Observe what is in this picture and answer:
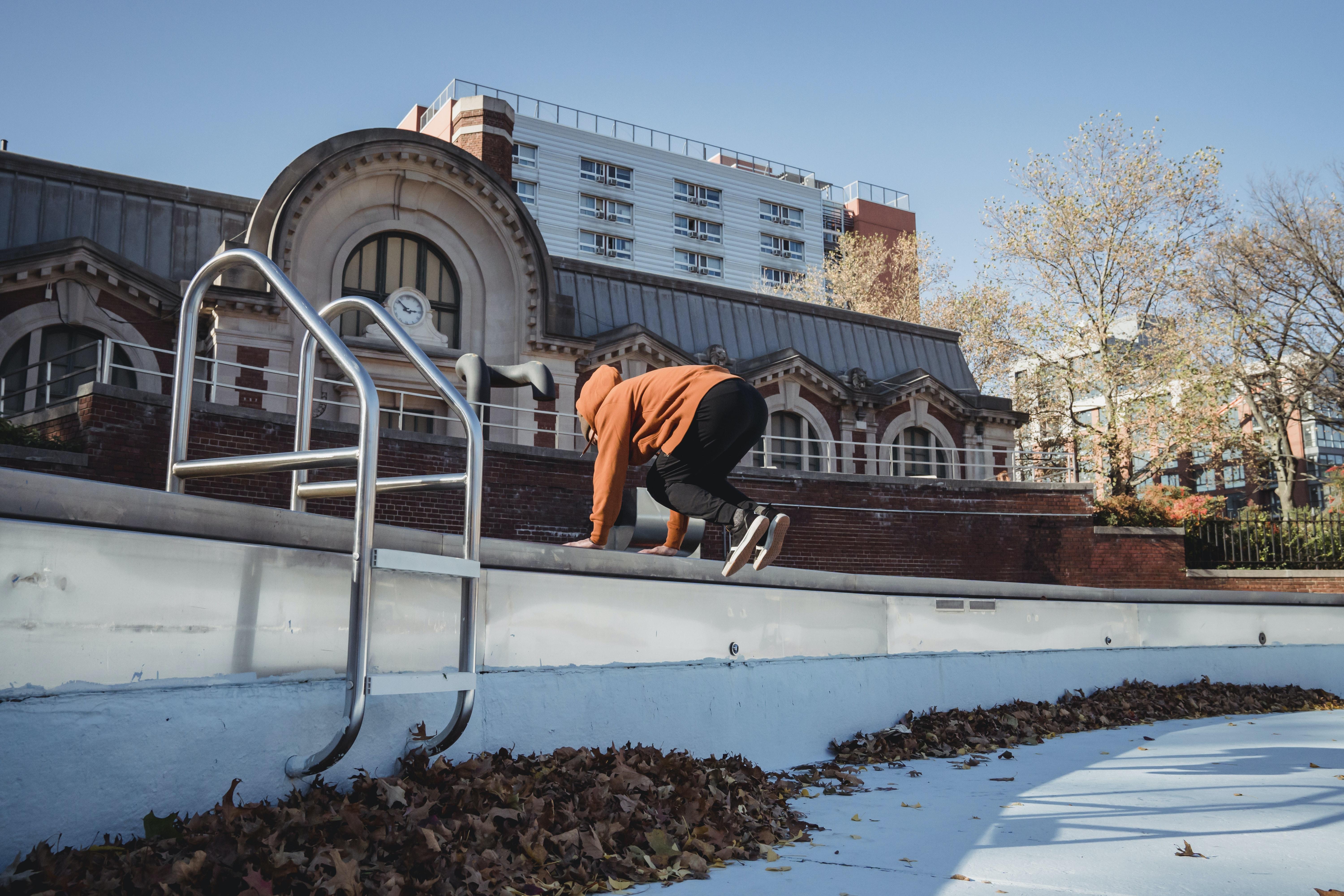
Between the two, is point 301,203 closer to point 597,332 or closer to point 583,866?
point 597,332

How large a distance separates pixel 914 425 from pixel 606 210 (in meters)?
37.0

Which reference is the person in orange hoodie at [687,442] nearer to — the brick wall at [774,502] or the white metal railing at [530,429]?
the white metal railing at [530,429]

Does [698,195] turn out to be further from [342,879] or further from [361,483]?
[342,879]

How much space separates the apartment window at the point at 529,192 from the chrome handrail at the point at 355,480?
53.7m

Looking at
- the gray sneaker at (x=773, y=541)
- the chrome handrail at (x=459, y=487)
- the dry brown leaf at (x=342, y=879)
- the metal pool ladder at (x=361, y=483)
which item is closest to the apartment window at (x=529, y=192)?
the gray sneaker at (x=773, y=541)

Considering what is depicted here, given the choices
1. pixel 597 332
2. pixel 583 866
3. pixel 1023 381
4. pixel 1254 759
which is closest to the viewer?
pixel 583 866

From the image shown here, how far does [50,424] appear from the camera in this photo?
12.8 meters

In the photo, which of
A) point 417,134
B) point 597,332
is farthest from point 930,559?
point 417,134

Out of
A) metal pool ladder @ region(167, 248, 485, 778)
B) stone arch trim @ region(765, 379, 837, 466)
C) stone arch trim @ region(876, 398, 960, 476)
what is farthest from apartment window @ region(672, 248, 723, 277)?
metal pool ladder @ region(167, 248, 485, 778)

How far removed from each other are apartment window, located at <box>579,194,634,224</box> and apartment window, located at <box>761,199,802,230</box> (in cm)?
1007

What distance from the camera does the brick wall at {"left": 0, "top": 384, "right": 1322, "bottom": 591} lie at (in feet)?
41.4

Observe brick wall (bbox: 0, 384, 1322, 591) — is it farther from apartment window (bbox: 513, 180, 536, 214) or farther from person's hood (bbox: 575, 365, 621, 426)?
apartment window (bbox: 513, 180, 536, 214)

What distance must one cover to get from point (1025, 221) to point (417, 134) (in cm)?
2052

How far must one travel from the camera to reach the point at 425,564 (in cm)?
355
